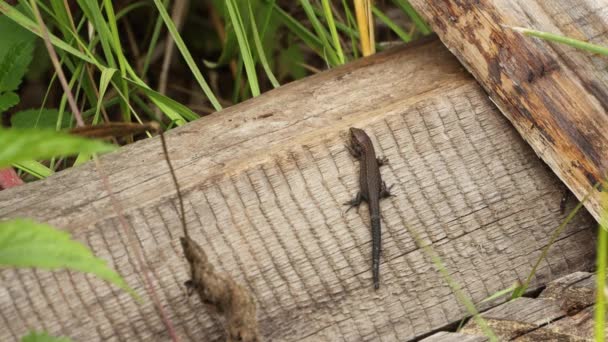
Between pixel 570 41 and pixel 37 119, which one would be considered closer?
pixel 570 41

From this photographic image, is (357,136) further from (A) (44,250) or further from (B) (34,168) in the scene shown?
(A) (44,250)

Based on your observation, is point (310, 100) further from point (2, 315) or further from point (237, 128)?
point (2, 315)

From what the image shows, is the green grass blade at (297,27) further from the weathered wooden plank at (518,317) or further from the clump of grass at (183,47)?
the weathered wooden plank at (518,317)

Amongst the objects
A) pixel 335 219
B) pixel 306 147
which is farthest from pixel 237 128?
pixel 335 219

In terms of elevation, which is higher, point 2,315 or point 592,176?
point 2,315

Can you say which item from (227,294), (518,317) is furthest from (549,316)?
(227,294)
